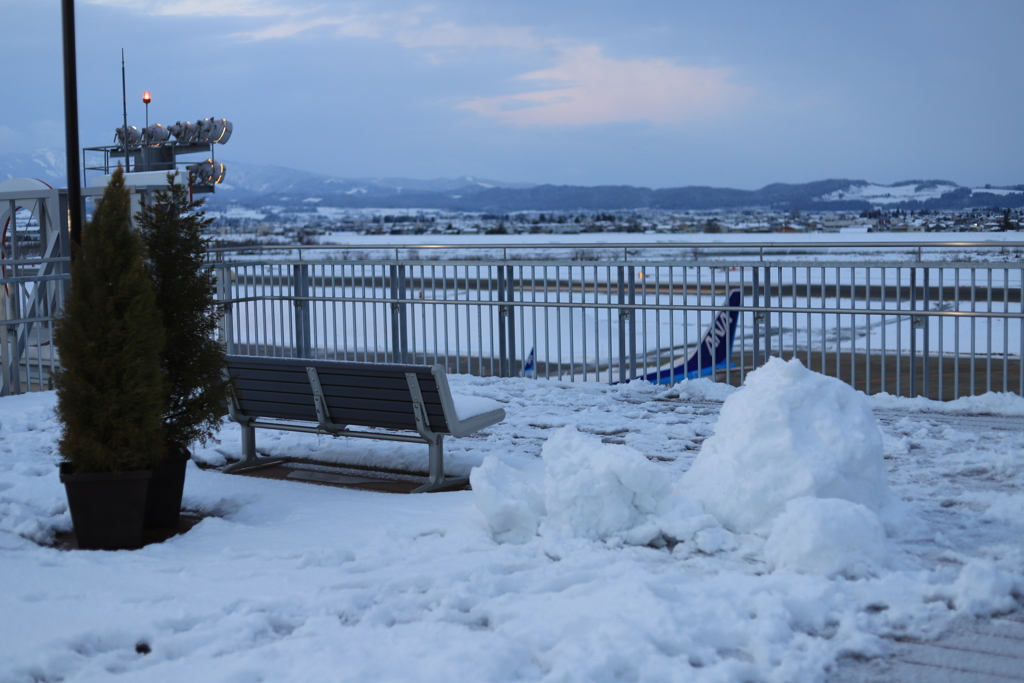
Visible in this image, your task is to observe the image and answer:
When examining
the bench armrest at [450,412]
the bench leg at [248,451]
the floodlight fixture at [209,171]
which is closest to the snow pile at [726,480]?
the bench armrest at [450,412]

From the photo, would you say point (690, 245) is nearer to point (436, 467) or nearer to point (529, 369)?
point (529, 369)

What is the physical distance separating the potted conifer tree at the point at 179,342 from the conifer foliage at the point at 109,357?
446 millimetres

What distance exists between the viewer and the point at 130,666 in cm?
362

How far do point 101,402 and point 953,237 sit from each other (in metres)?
9.54

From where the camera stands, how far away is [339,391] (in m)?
6.64

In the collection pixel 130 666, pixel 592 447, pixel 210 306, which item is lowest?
pixel 130 666

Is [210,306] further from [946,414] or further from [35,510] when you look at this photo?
[946,414]

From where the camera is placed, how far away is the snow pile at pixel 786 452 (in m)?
4.91

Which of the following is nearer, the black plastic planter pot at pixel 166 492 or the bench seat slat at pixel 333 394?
the black plastic planter pot at pixel 166 492

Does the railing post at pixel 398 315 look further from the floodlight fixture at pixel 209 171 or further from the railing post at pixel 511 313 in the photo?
the floodlight fixture at pixel 209 171

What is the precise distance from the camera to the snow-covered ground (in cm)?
357

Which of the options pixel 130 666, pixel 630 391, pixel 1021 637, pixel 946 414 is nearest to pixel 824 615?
pixel 1021 637

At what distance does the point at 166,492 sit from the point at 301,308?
737 cm

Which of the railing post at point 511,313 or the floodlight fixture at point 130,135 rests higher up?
the floodlight fixture at point 130,135
